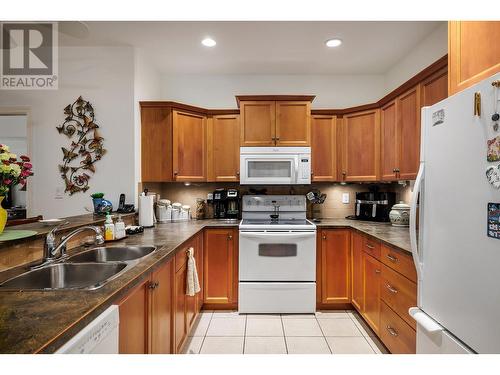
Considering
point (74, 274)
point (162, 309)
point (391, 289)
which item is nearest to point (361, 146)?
point (391, 289)

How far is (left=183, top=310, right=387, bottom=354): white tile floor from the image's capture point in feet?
6.84

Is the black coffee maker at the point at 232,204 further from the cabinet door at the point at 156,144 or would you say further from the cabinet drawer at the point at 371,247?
the cabinet drawer at the point at 371,247

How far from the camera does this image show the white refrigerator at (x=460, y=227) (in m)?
0.92

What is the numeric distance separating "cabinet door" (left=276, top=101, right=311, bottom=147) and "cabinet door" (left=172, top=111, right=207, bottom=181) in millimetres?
909

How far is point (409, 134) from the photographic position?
228cm

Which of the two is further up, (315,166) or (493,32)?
(493,32)

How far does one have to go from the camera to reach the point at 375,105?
2867 mm

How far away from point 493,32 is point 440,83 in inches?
35.0

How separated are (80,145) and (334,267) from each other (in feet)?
9.63

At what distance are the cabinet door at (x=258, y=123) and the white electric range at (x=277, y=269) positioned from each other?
101cm

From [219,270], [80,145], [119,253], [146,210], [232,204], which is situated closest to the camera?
[119,253]

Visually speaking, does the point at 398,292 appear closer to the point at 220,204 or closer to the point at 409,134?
the point at 409,134
